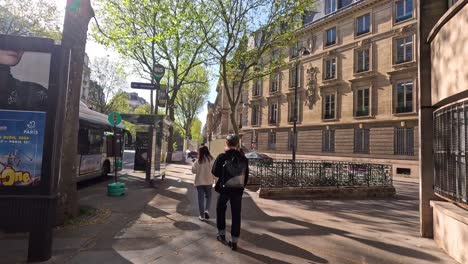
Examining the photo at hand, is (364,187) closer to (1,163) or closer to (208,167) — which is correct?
(208,167)

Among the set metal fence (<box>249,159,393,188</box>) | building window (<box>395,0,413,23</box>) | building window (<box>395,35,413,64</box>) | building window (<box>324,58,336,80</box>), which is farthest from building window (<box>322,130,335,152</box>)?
metal fence (<box>249,159,393,188</box>)

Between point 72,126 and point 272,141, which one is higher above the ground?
point 272,141

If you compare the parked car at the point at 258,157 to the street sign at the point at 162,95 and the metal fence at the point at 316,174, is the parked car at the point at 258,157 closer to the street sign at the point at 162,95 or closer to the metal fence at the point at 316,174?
the metal fence at the point at 316,174

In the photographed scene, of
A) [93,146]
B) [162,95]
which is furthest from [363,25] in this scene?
[93,146]

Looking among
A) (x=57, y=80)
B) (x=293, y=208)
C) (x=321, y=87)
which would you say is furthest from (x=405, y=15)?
(x=57, y=80)

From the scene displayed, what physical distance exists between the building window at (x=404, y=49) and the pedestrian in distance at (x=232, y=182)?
27.0 m

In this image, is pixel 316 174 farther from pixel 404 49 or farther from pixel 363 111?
pixel 404 49

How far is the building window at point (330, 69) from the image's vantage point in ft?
113

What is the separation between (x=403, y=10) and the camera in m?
28.2

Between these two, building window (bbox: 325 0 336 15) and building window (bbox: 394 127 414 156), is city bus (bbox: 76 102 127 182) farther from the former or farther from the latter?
building window (bbox: 325 0 336 15)

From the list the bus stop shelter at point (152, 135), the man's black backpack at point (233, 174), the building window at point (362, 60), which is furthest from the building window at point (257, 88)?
Result: the man's black backpack at point (233, 174)

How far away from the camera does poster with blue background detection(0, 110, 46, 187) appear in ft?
14.8

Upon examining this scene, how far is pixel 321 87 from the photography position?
35.3 m

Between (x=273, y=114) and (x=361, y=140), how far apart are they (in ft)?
45.1
